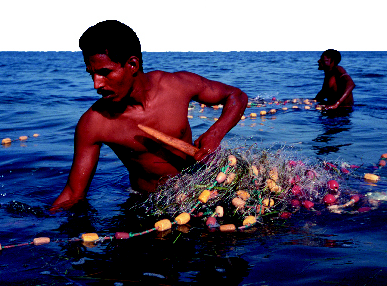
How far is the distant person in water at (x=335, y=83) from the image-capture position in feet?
32.0

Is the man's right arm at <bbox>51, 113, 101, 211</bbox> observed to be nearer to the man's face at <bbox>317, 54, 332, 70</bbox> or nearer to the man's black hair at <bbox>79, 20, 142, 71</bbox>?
the man's black hair at <bbox>79, 20, 142, 71</bbox>

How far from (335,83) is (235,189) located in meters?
7.99

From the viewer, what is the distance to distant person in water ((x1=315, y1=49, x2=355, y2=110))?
975 cm

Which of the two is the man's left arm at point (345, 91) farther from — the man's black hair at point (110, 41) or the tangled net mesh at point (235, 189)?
the man's black hair at point (110, 41)

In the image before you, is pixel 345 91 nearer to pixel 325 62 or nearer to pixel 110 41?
pixel 325 62

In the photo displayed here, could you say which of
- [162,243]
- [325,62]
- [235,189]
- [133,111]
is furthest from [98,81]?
[325,62]

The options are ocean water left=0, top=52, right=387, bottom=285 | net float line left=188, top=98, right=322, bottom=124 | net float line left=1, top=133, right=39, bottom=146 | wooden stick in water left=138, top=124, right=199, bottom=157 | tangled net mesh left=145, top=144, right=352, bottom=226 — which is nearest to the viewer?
ocean water left=0, top=52, right=387, bottom=285

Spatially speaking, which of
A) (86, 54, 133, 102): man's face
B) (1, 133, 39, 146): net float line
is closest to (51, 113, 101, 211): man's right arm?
(86, 54, 133, 102): man's face

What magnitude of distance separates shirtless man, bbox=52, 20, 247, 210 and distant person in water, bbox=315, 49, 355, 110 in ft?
22.6

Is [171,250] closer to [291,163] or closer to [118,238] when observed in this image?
[118,238]

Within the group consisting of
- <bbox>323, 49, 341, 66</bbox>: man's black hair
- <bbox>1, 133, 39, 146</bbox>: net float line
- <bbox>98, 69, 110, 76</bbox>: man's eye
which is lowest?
<bbox>1, 133, 39, 146</bbox>: net float line

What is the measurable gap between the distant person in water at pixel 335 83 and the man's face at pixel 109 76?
774 cm

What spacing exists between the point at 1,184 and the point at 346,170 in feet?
13.4

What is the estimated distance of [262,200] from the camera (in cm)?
338
